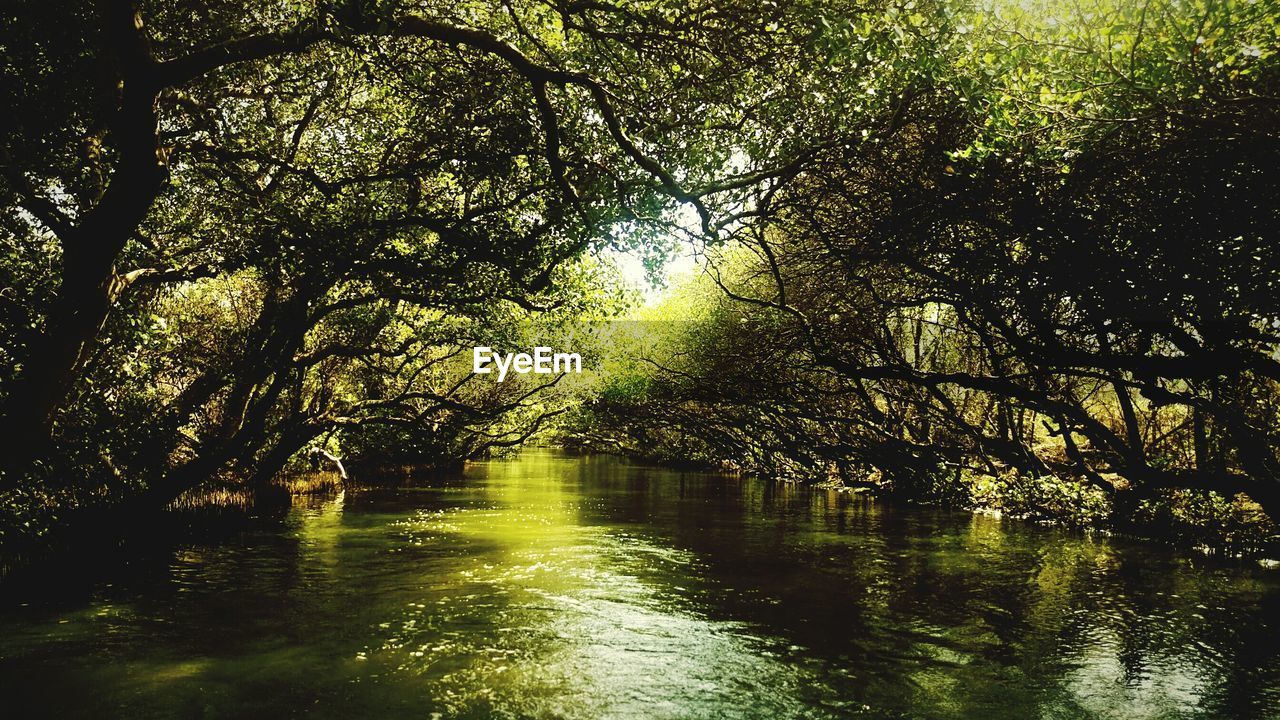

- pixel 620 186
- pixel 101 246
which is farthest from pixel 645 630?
pixel 101 246

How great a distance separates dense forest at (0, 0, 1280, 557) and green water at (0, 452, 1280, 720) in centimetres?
260

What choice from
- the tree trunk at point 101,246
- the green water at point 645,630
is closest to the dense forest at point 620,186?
the tree trunk at point 101,246

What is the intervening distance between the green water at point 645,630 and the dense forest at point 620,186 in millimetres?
2596

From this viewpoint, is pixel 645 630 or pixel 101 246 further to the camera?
pixel 645 630

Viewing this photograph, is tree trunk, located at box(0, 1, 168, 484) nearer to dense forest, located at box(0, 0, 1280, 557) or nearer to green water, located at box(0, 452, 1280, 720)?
dense forest, located at box(0, 0, 1280, 557)

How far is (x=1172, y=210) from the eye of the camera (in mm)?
10648

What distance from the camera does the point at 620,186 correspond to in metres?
11.2

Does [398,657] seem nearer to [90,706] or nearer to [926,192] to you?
[90,706]

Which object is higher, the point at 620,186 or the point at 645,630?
the point at 620,186

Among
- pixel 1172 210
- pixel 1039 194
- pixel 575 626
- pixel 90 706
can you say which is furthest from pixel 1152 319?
pixel 90 706

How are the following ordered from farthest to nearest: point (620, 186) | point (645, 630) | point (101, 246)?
point (645, 630), point (620, 186), point (101, 246)

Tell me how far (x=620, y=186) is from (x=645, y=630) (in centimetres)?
674

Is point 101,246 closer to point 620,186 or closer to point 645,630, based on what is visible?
point 620,186

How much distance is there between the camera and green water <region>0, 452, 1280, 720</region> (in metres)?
9.11
